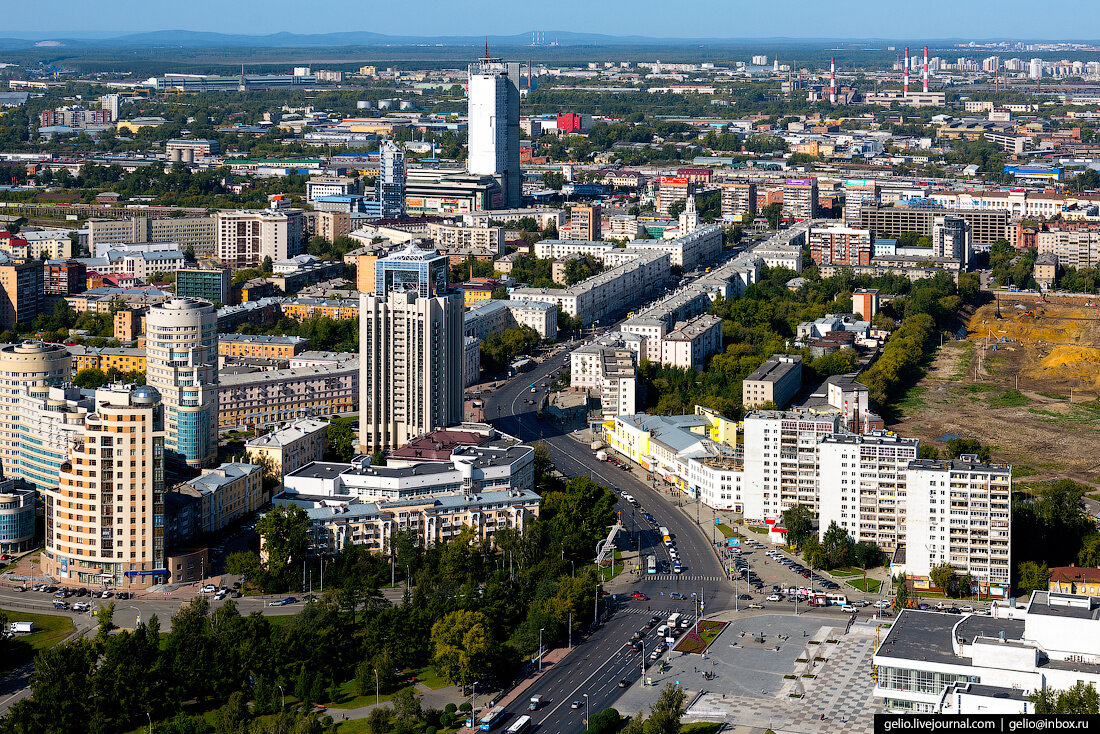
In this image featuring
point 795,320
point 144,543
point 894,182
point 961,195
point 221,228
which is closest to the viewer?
point 144,543

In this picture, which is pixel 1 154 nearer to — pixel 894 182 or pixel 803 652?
pixel 894 182

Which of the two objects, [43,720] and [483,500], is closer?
[43,720]

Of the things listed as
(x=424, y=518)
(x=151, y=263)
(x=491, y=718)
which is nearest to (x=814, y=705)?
(x=491, y=718)

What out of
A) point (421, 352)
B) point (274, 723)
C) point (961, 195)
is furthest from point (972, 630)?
point (961, 195)

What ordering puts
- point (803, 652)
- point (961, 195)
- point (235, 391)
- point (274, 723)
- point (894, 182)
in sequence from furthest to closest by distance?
point (894, 182)
point (961, 195)
point (235, 391)
point (803, 652)
point (274, 723)

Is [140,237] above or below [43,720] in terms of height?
above

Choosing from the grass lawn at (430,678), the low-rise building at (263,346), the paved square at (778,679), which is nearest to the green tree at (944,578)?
the paved square at (778,679)

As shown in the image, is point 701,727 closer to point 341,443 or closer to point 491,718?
point 491,718
